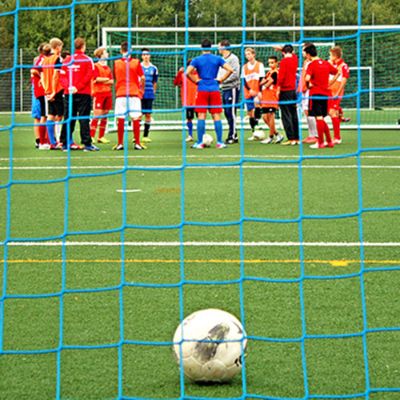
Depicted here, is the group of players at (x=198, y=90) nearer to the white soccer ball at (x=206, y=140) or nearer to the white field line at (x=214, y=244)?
the white soccer ball at (x=206, y=140)

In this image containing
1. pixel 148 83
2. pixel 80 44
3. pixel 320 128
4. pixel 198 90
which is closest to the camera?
pixel 80 44

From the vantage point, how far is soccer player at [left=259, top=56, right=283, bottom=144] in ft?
58.0

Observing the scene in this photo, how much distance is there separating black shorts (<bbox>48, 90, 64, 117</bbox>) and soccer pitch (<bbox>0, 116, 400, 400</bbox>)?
4.07 metres

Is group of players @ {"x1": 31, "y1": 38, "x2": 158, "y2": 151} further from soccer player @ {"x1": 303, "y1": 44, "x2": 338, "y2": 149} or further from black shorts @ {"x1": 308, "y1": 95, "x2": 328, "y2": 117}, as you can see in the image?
black shorts @ {"x1": 308, "y1": 95, "x2": 328, "y2": 117}

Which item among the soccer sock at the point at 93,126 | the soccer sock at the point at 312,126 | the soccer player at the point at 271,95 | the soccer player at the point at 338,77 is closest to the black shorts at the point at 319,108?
the soccer player at the point at 338,77

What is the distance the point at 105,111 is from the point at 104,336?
12.4 meters

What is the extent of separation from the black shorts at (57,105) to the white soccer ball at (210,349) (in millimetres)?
11485

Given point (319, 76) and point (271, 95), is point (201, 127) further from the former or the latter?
point (271, 95)

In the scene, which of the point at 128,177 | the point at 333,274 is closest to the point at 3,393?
the point at 333,274

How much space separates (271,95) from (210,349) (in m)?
14.2

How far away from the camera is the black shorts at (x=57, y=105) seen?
15.6 metres

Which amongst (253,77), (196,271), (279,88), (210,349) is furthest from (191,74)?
(210,349)

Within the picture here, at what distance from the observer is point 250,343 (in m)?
5.04

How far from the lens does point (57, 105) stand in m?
15.7
